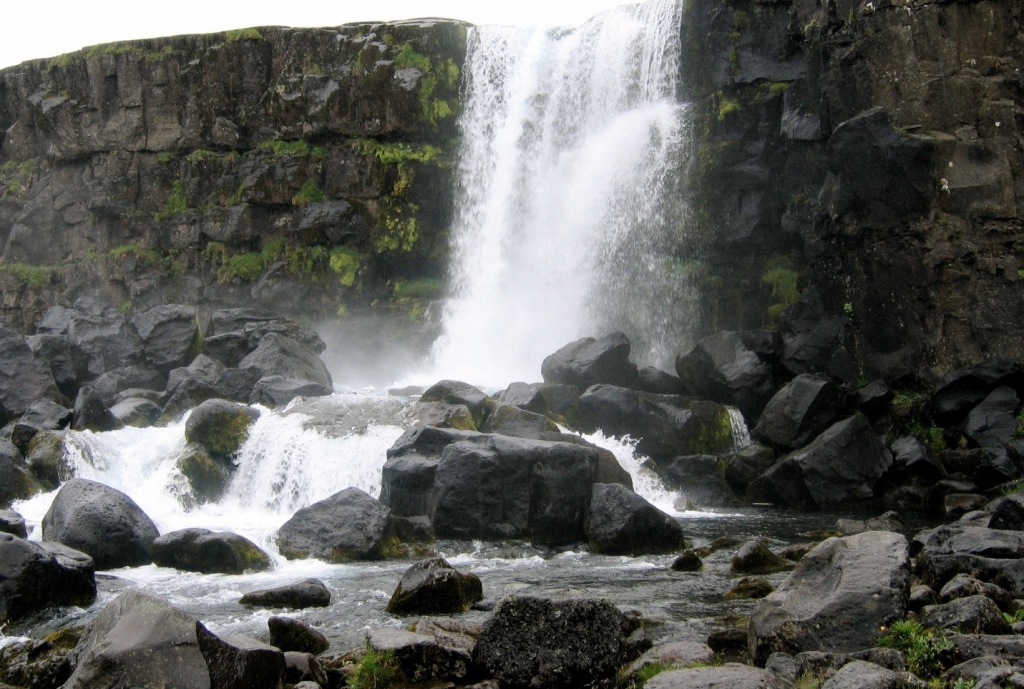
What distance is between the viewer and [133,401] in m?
22.6

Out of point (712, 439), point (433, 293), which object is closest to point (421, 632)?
point (712, 439)

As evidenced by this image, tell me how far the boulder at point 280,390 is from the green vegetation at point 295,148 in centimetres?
1319

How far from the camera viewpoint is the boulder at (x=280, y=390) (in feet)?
71.5

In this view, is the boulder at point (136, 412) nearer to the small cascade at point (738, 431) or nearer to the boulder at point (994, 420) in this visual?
the small cascade at point (738, 431)

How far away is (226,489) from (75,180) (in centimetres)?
2380

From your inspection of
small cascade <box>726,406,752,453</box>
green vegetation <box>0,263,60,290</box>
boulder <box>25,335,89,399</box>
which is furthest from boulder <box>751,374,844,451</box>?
green vegetation <box>0,263,60,290</box>

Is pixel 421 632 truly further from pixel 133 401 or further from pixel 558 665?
pixel 133 401


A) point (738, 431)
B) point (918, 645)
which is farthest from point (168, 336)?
point (918, 645)

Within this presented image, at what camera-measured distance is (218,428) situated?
1911cm

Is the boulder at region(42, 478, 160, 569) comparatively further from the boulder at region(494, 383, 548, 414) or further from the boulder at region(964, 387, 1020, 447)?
the boulder at region(964, 387, 1020, 447)

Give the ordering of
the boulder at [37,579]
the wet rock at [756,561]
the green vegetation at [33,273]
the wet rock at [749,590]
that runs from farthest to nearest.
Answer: the green vegetation at [33,273] < the wet rock at [756,561] < the wet rock at [749,590] < the boulder at [37,579]

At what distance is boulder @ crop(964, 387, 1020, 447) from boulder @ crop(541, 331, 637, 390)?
276 inches

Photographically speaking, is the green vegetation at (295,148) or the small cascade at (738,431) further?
the green vegetation at (295,148)

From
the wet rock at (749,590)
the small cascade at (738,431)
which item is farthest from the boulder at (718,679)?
the small cascade at (738,431)
